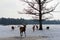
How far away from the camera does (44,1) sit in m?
42.8

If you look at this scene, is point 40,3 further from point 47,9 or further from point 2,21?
point 2,21

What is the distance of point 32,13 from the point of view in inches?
1665

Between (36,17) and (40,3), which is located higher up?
(40,3)

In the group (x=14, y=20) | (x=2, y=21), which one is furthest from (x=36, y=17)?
(x=2, y=21)

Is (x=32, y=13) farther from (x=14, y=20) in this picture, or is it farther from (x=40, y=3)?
(x=14, y=20)

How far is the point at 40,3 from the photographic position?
140ft

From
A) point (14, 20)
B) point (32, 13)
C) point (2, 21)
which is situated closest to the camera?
point (32, 13)

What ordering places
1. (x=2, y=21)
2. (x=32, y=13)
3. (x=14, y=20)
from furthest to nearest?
(x=2, y=21)
(x=14, y=20)
(x=32, y=13)

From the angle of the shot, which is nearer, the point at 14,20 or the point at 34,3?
the point at 34,3

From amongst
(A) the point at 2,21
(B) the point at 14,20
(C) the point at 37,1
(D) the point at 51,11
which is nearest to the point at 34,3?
(C) the point at 37,1

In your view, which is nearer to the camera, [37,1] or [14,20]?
[37,1]

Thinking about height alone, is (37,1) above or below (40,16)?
above

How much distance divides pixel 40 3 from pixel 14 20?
233ft

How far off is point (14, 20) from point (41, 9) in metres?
71.2
